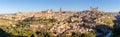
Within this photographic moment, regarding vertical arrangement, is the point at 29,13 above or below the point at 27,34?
below

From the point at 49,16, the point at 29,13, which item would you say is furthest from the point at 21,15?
the point at 49,16

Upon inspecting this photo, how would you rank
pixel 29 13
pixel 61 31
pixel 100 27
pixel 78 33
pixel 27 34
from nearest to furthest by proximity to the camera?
pixel 27 34 → pixel 78 33 → pixel 61 31 → pixel 100 27 → pixel 29 13

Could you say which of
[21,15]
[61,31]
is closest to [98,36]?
[61,31]

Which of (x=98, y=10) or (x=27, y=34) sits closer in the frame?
(x=27, y=34)

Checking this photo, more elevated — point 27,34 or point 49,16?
point 27,34

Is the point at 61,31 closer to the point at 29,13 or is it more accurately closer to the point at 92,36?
the point at 92,36

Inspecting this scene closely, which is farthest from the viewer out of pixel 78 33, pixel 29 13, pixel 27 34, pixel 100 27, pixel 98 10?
pixel 29 13

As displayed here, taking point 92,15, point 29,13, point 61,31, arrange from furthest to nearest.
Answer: point 29,13 → point 92,15 → point 61,31

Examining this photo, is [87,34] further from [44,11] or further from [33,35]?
[44,11]

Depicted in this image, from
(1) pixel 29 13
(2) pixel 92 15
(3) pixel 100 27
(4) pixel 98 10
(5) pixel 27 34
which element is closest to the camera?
(5) pixel 27 34
